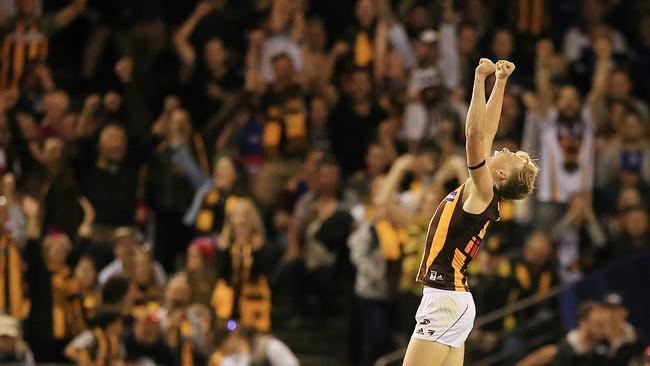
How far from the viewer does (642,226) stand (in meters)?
16.2

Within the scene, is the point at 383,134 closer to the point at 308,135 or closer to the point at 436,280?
the point at 308,135

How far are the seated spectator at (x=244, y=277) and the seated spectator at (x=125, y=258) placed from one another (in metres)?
0.63

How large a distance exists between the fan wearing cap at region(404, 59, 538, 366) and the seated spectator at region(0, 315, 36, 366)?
5.48 m

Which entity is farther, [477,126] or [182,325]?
[182,325]

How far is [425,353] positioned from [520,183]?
120 cm

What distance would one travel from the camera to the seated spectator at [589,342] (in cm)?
1395

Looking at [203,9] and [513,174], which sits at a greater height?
[203,9]

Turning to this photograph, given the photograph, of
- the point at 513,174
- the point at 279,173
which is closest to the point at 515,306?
the point at 279,173

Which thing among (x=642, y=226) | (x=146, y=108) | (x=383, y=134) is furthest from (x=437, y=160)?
(x=146, y=108)

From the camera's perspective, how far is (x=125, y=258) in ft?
50.6

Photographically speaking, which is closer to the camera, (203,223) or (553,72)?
(203,223)

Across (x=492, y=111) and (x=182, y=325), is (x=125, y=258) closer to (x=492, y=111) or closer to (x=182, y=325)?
(x=182, y=325)

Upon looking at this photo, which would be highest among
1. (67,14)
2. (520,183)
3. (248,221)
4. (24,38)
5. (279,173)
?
(67,14)

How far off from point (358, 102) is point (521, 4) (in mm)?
3617
